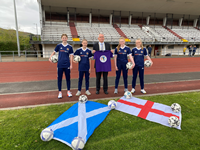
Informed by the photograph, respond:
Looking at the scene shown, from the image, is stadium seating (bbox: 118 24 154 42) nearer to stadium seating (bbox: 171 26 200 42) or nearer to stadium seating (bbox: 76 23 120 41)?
stadium seating (bbox: 76 23 120 41)

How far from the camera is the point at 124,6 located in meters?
25.0

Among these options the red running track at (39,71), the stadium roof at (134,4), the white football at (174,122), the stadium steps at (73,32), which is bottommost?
the white football at (174,122)

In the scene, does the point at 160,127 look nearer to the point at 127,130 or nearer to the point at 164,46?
the point at 127,130

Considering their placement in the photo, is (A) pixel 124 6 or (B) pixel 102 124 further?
(A) pixel 124 6

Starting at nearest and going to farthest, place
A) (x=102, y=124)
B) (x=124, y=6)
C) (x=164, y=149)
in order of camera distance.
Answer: (x=164, y=149) → (x=102, y=124) → (x=124, y=6)

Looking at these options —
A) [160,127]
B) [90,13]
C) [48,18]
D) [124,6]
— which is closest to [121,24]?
[124,6]

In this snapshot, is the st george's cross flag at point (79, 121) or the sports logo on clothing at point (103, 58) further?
the sports logo on clothing at point (103, 58)

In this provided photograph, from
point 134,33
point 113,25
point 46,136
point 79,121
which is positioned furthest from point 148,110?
point 113,25

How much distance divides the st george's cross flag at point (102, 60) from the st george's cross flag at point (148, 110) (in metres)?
1.42

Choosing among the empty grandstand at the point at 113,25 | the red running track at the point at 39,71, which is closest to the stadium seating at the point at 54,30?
the empty grandstand at the point at 113,25

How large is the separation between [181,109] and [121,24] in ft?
98.6

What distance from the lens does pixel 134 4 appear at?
2441cm

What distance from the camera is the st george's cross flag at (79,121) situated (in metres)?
2.78

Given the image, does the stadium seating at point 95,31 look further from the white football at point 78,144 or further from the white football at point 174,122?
the white football at point 78,144
